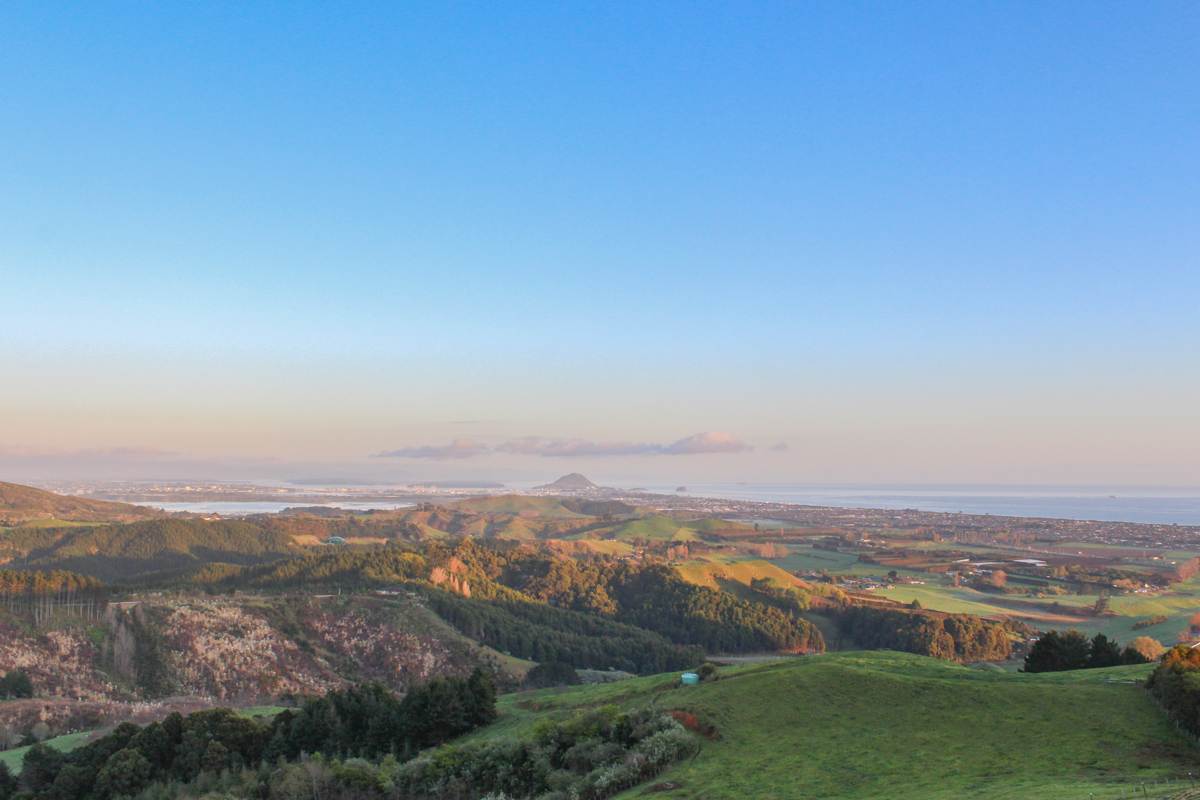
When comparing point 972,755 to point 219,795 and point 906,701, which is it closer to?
point 906,701

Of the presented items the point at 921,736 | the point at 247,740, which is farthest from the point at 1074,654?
the point at 247,740

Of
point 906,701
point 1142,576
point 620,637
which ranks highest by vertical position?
point 906,701

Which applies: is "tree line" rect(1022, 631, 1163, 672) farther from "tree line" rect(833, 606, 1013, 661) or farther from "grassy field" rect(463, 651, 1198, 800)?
"tree line" rect(833, 606, 1013, 661)

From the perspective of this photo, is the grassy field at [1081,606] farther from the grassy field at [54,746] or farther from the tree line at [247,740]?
the grassy field at [54,746]

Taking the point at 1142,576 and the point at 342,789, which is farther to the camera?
the point at 1142,576

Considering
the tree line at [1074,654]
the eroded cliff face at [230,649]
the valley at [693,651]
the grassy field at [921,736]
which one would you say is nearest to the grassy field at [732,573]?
the valley at [693,651]

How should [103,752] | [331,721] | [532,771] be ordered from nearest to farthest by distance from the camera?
[532,771] < [103,752] < [331,721]

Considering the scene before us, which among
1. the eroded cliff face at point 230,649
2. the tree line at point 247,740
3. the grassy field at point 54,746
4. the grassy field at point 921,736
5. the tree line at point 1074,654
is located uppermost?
the grassy field at point 921,736

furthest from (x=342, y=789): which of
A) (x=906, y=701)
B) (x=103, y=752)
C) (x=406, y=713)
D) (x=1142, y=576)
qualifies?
(x=1142, y=576)

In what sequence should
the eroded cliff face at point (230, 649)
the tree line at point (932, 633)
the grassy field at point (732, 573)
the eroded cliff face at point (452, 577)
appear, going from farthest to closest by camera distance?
the grassy field at point (732, 573), the eroded cliff face at point (452, 577), the tree line at point (932, 633), the eroded cliff face at point (230, 649)
